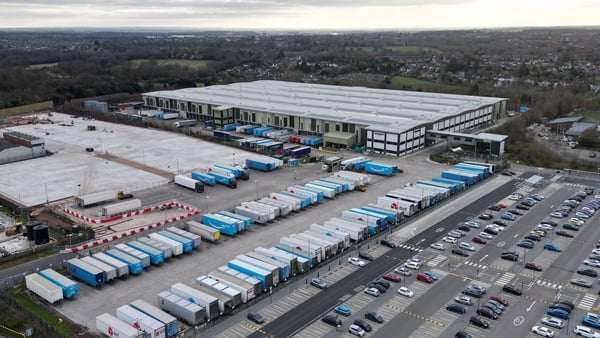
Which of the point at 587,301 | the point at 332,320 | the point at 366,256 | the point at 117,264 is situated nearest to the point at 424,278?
the point at 366,256

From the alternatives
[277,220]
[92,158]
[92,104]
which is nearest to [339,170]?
[277,220]

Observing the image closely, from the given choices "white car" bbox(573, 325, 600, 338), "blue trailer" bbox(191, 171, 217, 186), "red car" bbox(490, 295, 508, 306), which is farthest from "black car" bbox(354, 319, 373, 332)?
"blue trailer" bbox(191, 171, 217, 186)

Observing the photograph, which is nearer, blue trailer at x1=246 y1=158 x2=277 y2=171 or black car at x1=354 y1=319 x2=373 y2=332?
black car at x1=354 y1=319 x2=373 y2=332

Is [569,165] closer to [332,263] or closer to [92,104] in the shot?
[332,263]

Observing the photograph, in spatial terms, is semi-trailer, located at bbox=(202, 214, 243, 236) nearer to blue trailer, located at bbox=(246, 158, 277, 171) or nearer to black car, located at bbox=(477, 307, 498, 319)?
blue trailer, located at bbox=(246, 158, 277, 171)

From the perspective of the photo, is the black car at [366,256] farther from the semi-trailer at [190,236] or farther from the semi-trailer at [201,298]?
the semi-trailer at [190,236]
